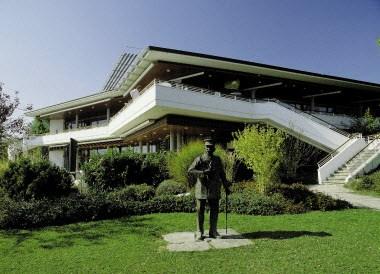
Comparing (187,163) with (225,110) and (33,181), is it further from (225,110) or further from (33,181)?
(225,110)

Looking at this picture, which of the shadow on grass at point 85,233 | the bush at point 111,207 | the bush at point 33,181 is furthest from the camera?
the bush at point 33,181

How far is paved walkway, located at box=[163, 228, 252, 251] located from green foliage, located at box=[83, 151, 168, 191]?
9.67 m

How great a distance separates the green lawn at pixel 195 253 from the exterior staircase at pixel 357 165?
35.4 ft

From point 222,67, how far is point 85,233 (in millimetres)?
22082

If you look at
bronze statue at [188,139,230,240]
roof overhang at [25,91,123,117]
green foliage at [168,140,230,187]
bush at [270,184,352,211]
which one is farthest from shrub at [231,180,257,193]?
roof overhang at [25,91,123,117]

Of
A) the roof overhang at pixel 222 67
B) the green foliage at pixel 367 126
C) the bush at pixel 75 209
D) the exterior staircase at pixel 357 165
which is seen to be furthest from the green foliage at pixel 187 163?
the green foliage at pixel 367 126

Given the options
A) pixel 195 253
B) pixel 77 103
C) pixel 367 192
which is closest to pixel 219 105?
pixel 367 192

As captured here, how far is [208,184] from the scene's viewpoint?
979cm

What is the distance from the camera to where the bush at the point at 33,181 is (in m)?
15.6

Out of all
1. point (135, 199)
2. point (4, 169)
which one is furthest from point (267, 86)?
point (4, 169)

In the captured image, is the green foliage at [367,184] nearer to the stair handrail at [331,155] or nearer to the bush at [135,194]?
the stair handrail at [331,155]

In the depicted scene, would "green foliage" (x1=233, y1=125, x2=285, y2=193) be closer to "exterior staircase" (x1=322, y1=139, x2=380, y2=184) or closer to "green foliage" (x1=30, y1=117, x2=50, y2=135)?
"exterior staircase" (x1=322, y1=139, x2=380, y2=184)

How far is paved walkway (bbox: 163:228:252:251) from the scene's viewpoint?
8.99 metres

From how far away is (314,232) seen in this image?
34.2 feet
